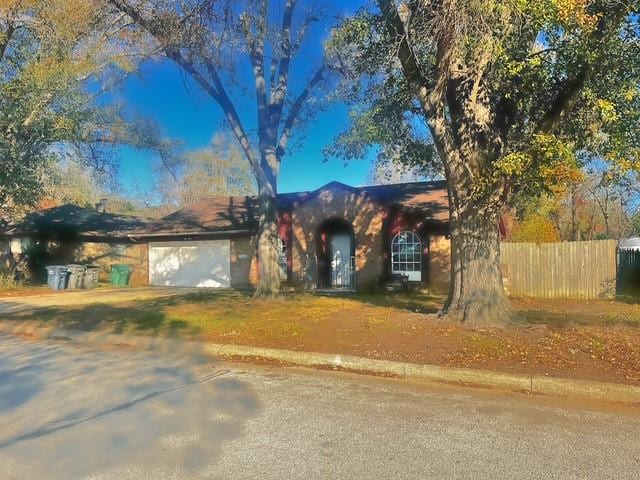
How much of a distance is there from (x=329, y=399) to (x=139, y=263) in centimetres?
2263

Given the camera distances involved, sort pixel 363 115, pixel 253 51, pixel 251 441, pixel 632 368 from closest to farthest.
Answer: pixel 251 441 → pixel 632 368 → pixel 363 115 → pixel 253 51

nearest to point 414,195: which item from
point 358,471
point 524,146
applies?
point 524,146

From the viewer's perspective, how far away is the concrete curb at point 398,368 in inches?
252

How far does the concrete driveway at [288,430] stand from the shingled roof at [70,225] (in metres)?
21.2

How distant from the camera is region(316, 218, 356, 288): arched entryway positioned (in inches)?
857

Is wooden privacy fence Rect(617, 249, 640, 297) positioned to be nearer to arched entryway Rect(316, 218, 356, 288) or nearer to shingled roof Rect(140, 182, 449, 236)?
shingled roof Rect(140, 182, 449, 236)

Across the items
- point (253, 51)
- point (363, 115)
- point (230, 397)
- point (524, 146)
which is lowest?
point (230, 397)

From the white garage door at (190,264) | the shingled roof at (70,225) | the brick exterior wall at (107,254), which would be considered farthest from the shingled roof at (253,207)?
the shingled roof at (70,225)

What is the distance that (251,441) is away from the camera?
4.88 meters

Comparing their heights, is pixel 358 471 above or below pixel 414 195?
below

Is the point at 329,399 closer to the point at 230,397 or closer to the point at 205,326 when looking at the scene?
the point at 230,397

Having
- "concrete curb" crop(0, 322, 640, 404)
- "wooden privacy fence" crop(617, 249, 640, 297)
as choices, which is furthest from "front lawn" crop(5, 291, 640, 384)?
"wooden privacy fence" crop(617, 249, 640, 297)

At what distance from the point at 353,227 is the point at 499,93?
10.8 m

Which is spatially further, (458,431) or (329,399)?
Answer: (329,399)
